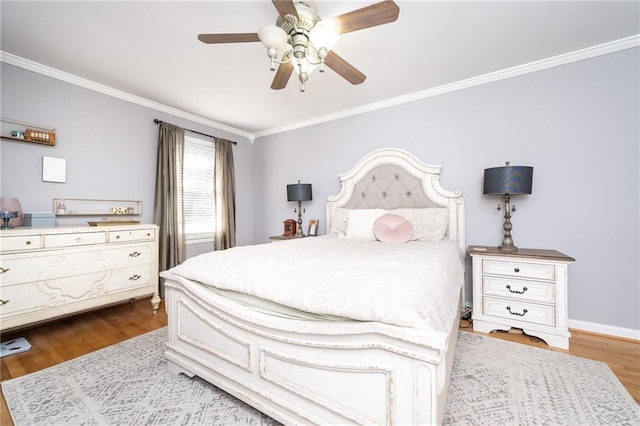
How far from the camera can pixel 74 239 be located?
2352 millimetres

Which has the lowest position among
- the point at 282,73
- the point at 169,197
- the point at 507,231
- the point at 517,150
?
the point at 507,231

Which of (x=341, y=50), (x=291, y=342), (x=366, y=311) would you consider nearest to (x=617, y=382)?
(x=366, y=311)

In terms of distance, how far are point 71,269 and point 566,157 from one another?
455 cm

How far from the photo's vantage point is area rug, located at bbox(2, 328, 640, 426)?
137cm

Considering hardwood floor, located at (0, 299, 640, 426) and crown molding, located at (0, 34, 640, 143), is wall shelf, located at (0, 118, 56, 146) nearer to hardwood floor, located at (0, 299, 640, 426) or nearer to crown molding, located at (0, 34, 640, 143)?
crown molding, located at (0, 34, 640, 143)

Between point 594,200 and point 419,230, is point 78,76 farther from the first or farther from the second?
point 594,200

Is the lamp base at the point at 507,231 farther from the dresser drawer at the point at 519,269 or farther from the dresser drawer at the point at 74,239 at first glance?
the dresser drawer at the point at 74,239

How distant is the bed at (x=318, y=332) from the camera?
3.12 feet

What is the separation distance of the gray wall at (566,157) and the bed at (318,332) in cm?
139

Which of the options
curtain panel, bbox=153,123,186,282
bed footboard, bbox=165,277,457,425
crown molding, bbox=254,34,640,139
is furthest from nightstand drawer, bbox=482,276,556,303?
curtain panel, bbox=153,123,186,282

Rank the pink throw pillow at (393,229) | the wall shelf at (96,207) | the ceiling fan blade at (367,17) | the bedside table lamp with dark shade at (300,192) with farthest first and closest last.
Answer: the bedside table lamp with dark shade at (300,192), the wall shelf at (96,207), the pink throw pillow at (393,229), the ceiling fan blade at (367,17)

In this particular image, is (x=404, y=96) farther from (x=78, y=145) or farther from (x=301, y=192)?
(x=78, y=145)

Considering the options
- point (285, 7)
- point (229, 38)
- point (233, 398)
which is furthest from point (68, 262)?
point (285, 7)

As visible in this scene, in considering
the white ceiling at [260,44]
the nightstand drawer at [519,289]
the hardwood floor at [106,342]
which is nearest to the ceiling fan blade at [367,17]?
the white ceiling at [260,44]
